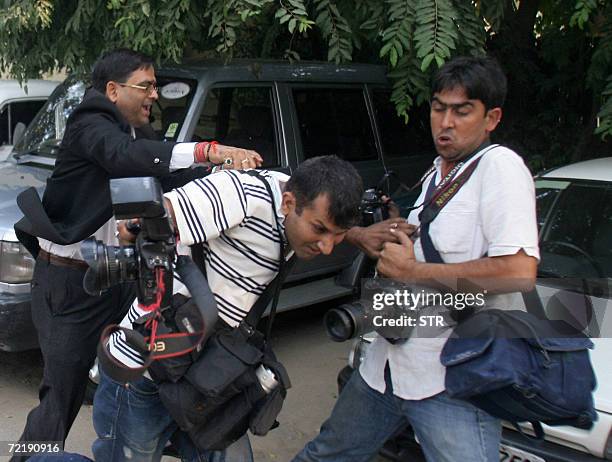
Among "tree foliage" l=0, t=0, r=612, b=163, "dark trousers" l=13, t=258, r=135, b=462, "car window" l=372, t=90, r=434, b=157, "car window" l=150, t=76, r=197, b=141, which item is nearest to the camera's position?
"dark trousers" l=13, t=258, r=135, b=462

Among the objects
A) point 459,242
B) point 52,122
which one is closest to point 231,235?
point 459,242

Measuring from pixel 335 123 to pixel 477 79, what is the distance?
10.3 ft

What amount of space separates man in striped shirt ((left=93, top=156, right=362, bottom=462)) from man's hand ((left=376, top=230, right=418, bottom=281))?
160mm

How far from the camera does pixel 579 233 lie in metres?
3.64

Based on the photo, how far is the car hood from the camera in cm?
364

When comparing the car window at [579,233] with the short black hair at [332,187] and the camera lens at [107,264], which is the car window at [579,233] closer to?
the short black hair at [332,187]

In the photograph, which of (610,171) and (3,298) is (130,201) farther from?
(610,171)

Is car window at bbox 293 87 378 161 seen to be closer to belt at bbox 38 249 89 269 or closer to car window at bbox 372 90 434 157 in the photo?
car window at bbox 372 90 434 157

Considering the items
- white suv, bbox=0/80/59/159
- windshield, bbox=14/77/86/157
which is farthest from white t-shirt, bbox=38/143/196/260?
white suv, bbox=0/80/59/159

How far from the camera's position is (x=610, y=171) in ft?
12.4

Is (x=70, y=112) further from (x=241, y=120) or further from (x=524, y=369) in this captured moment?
(x=524, y=369)

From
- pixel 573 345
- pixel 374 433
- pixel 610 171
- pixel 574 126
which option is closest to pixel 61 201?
pixel 374 433

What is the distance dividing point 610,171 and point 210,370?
2.92 meters

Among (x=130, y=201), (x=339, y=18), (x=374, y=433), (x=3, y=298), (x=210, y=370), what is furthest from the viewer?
(x=339, y=18)
